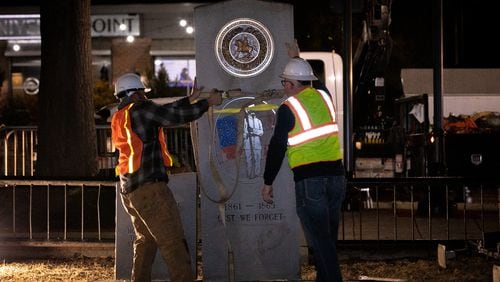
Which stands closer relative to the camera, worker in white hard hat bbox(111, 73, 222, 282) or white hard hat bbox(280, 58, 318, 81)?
white hard hat bbox(280, 58, 318, 81)

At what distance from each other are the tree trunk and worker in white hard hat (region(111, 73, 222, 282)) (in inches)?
249

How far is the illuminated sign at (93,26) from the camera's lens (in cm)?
3108

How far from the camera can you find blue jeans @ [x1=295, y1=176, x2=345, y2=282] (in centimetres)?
709

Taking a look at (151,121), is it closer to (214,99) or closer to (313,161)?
(214,99)

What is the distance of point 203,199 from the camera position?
26.9ft

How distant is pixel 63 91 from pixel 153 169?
6671 millimetres

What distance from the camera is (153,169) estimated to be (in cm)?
754

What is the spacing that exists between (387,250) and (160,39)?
2481 centimetres

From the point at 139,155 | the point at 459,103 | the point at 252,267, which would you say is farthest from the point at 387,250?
the point at 459,103

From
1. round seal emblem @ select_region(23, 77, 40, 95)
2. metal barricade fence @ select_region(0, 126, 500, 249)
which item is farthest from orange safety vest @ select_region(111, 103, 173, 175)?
round seal emblem @ select_region(23, 77, 40, 95)

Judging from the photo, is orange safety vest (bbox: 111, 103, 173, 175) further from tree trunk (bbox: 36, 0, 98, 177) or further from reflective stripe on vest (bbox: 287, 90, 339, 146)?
tree trunk (bbox: 36, 0, 98, 177)

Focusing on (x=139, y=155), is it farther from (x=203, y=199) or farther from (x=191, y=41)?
(x=191, y=41)

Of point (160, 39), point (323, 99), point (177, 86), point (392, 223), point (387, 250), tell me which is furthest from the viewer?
point (160, 39)

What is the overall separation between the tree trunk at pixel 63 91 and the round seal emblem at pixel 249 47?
616 cm
